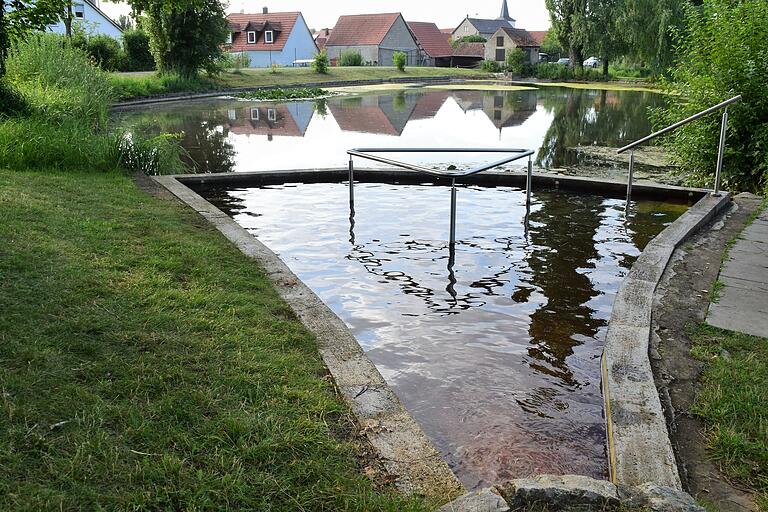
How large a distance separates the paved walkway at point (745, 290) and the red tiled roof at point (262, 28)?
69120 mm

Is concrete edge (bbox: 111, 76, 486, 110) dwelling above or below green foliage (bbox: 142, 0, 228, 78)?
below

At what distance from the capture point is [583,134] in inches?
813

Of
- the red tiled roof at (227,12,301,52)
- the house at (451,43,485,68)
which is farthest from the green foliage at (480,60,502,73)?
the red tiled roof at (227,12,301,52)

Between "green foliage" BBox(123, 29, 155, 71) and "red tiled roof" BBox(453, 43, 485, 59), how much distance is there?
48.9 metres

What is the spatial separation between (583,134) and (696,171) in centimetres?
1008

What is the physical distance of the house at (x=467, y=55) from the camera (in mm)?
86125

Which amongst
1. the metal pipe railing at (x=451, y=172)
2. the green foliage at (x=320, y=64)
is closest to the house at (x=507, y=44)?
the green foliage at (x=320, y=64)

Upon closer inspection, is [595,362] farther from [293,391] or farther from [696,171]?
[696,171]

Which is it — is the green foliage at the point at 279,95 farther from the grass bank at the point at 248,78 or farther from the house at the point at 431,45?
the house at the point at 431,45

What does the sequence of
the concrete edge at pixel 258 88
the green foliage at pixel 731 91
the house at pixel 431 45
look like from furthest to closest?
the house at pixel 431 45
the concrete edge at pixel 258 88
the green foliage at pixel 731 91

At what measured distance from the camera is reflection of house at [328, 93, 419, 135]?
21891mm

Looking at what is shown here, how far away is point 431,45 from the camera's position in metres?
86.0

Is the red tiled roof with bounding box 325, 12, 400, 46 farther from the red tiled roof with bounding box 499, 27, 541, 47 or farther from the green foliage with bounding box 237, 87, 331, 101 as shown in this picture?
the green foliage with bounding box 237, 87, 331, 101

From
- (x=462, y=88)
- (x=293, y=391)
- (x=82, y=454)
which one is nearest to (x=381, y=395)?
(x=293, y=391)
